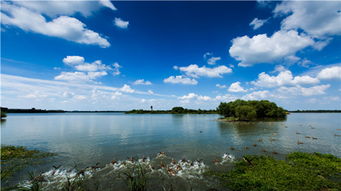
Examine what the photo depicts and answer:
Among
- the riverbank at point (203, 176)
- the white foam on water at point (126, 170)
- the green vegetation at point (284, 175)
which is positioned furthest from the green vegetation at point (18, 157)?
the green vegetation at point (284, 175)

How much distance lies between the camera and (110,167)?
1850 centimetres

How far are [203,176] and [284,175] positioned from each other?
25.2 ft

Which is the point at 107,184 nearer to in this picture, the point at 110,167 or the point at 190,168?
the point at 110,167

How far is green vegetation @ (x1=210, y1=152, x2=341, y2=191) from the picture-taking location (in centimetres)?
1248

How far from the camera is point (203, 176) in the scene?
51.5ft

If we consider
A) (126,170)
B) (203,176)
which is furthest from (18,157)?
(203,176)

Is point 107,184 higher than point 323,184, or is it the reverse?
point 323,184

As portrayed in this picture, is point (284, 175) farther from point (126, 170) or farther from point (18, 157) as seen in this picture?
point (18, 157)

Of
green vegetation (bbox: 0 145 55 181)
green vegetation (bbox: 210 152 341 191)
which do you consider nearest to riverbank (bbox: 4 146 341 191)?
green vegetation (bbox: 210 152 341 191)

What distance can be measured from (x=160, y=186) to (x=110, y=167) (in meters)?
7.99

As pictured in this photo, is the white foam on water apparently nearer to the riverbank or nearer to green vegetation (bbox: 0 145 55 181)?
the riverbank

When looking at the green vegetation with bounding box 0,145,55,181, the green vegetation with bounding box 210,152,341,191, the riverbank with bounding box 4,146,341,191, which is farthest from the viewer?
the green vegetation with bounding box 0,145,55,181

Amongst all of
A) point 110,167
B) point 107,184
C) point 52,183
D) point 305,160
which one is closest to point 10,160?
point 52,183

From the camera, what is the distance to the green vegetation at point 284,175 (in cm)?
1248
